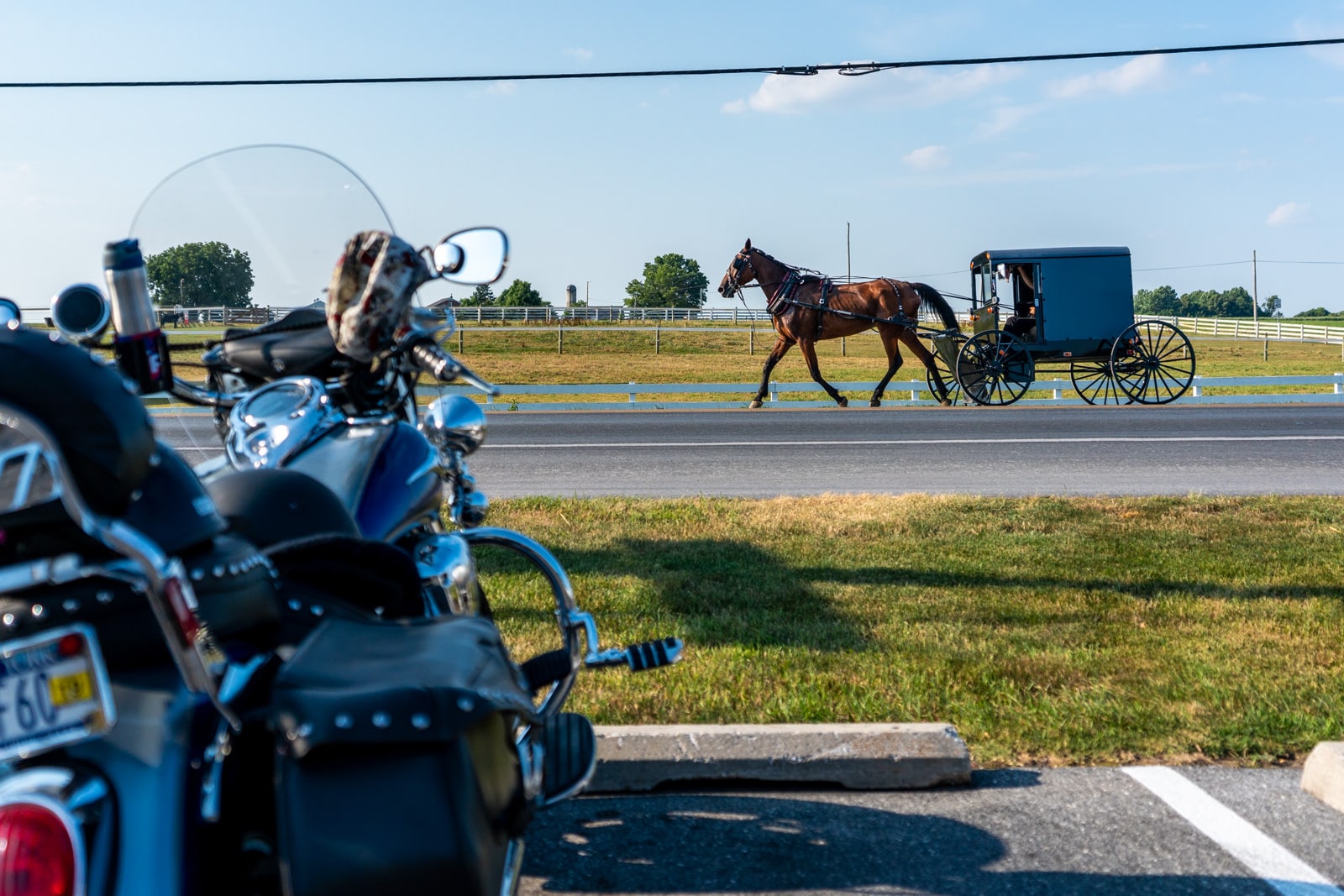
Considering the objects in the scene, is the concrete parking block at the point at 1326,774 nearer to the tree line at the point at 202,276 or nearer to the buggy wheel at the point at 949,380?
the tree line at the point at 202,276

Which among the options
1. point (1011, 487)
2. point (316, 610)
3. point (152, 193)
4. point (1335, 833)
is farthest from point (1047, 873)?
point (1011, 487)

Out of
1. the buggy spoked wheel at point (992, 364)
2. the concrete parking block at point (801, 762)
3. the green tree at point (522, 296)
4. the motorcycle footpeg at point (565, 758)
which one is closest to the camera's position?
the motorcycle footpeg at point (565, 758)

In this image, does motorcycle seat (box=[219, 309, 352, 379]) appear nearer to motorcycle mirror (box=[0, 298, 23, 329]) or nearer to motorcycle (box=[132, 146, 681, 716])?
motorcycle (box=[132, 146, 681, 716])

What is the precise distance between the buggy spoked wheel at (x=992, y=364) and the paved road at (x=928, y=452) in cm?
150

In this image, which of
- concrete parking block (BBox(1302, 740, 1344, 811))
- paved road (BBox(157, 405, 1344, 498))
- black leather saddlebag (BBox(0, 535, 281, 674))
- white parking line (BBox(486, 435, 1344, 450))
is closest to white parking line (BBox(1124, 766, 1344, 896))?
concrete parking block (BBox(1302, 740, 1344, 811))

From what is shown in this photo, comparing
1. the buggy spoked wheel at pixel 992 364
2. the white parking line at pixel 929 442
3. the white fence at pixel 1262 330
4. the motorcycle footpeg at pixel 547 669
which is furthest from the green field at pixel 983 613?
the white fence at pixel 1262 330

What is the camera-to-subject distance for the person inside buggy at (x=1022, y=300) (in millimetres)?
21422

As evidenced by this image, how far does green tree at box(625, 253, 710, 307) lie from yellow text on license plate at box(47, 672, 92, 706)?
305 feet

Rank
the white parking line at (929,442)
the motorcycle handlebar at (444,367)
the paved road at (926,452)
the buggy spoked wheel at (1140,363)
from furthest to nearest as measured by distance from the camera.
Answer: the buggy spoked wheel at (1140,363) < the white parking line at (929,442) < the paved road at (926,452) < the motorcycle handlebar at (444,367)

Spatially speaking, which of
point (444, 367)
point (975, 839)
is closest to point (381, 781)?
point (444, 367)

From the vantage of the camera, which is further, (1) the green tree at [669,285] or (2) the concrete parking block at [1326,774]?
(1) the green tree at [669,285]

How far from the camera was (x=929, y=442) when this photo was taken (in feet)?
48.6

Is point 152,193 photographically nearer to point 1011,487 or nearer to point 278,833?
point 278,833

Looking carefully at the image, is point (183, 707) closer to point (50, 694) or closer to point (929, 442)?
point (50, 694)
